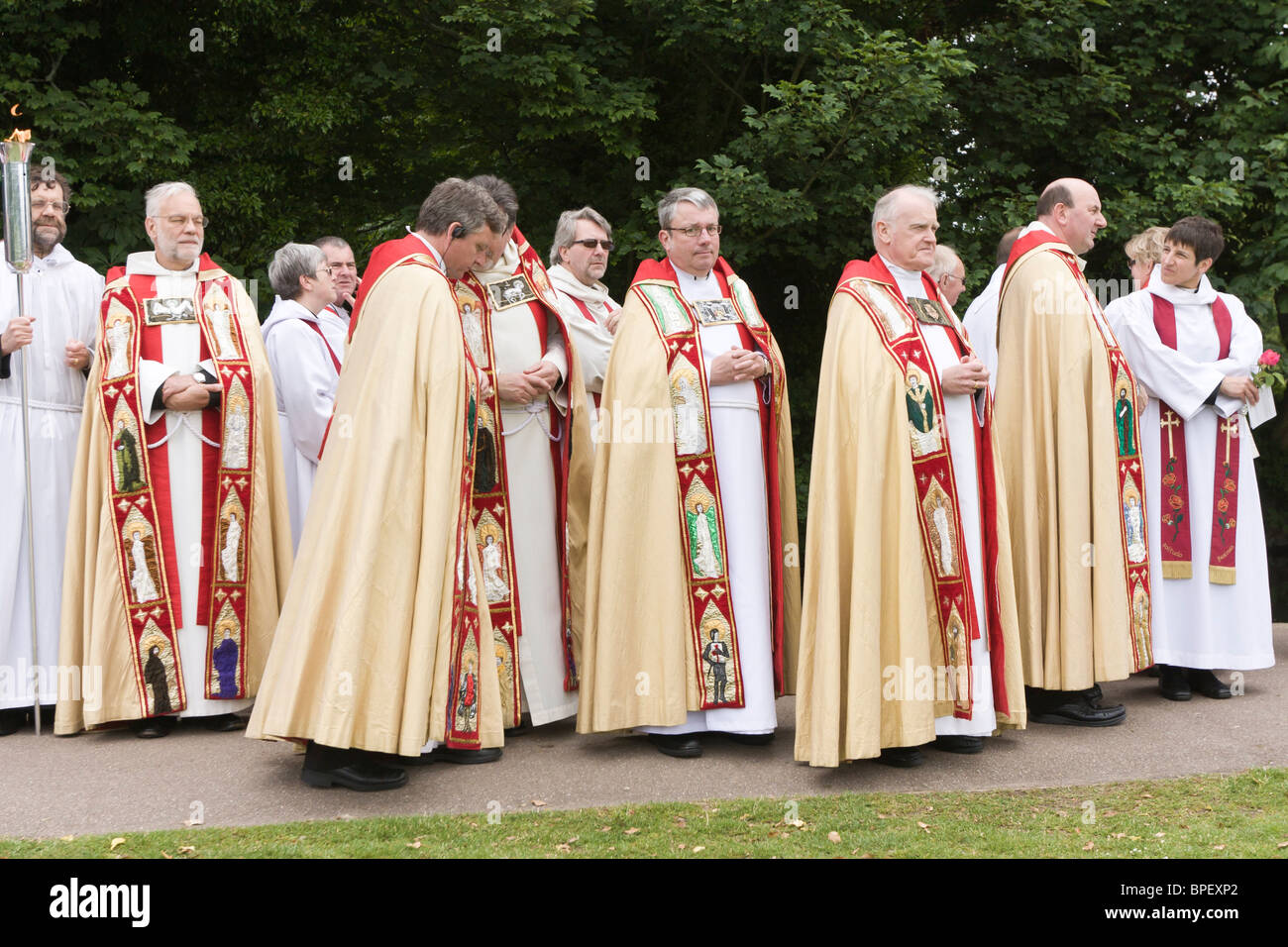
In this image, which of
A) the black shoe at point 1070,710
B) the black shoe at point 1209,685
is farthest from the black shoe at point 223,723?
the black shoe at point 1209,685

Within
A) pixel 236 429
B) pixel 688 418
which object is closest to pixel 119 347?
pixel 236 429

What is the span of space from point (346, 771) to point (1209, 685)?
438 centimetres

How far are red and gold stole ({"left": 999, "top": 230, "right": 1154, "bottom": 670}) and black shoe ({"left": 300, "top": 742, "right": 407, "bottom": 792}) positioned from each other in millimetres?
3474

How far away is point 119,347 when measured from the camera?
22.0ft

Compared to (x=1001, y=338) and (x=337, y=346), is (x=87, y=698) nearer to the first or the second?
(x=337, y=346)

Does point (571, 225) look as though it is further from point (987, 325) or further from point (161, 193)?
point (987, 325)

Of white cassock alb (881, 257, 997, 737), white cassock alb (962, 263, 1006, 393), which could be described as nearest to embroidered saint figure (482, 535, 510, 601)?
white cassock alb (881, 257, 997, 737)

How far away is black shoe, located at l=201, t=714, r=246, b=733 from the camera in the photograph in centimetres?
670

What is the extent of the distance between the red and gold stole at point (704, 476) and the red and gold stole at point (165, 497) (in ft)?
6.84

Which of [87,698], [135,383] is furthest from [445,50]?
[87,698]

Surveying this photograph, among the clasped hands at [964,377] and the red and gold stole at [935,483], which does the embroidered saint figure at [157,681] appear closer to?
the red and gold stole at [935,483]

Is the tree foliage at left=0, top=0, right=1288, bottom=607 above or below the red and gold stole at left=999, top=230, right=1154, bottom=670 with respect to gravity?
above

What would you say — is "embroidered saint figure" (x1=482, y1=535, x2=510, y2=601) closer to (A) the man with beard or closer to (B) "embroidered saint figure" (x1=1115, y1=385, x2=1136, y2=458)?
(A) the man with beard

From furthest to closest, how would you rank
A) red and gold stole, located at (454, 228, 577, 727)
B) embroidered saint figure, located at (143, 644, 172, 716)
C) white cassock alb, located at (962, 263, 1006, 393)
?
white cassock alb, located at (962, 263, 1006, 393) < embroidered saint figure, located at (143, 644, 172, 716) < red and gold stole, located at (454, 228, 577, 727)
